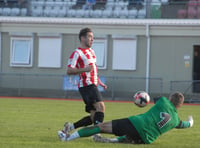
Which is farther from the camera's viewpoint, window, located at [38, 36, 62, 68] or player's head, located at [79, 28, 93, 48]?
window, located at [38, 36, 62, 68]

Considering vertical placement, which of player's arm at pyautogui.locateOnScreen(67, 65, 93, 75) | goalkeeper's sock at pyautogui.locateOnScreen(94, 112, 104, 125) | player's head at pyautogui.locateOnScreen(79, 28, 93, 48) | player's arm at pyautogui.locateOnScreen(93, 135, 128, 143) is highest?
player's head at pyautogui.locateOnScreen(79, 28, 93, 48)

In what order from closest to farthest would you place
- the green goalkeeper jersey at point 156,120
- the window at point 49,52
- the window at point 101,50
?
1. the green goalkeeper jersey at point 156,120
2. the window at point 101,50
3. the window at point 49,52

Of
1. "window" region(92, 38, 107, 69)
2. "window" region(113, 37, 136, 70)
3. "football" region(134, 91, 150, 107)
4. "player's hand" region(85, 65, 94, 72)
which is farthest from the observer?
"window" region(92, 38, 107, 69)

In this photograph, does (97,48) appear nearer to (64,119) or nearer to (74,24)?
(74,24)

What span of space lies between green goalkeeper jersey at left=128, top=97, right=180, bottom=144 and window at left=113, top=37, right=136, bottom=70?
2466 centimetres

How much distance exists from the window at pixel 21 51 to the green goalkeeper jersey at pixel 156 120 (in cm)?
2648

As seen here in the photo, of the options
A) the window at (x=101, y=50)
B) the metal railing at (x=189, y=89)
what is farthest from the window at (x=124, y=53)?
the metal railing at (x=189, y=89)

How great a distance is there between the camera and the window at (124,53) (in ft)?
116

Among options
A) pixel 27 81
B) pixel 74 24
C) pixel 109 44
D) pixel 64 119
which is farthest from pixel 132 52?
pixel 64 119

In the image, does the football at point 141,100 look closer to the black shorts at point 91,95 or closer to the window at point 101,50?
the black shorts at point 91,95

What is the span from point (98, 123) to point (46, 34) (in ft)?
84.1

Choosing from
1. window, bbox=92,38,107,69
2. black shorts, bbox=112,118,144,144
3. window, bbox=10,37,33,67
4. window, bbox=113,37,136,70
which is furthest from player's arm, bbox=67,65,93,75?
window, bbox=10,37,33,67

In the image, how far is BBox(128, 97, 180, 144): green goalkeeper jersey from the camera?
10.6 m

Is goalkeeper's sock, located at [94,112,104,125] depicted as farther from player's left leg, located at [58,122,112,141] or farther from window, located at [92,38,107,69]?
window, located at [92,38,107,69]
